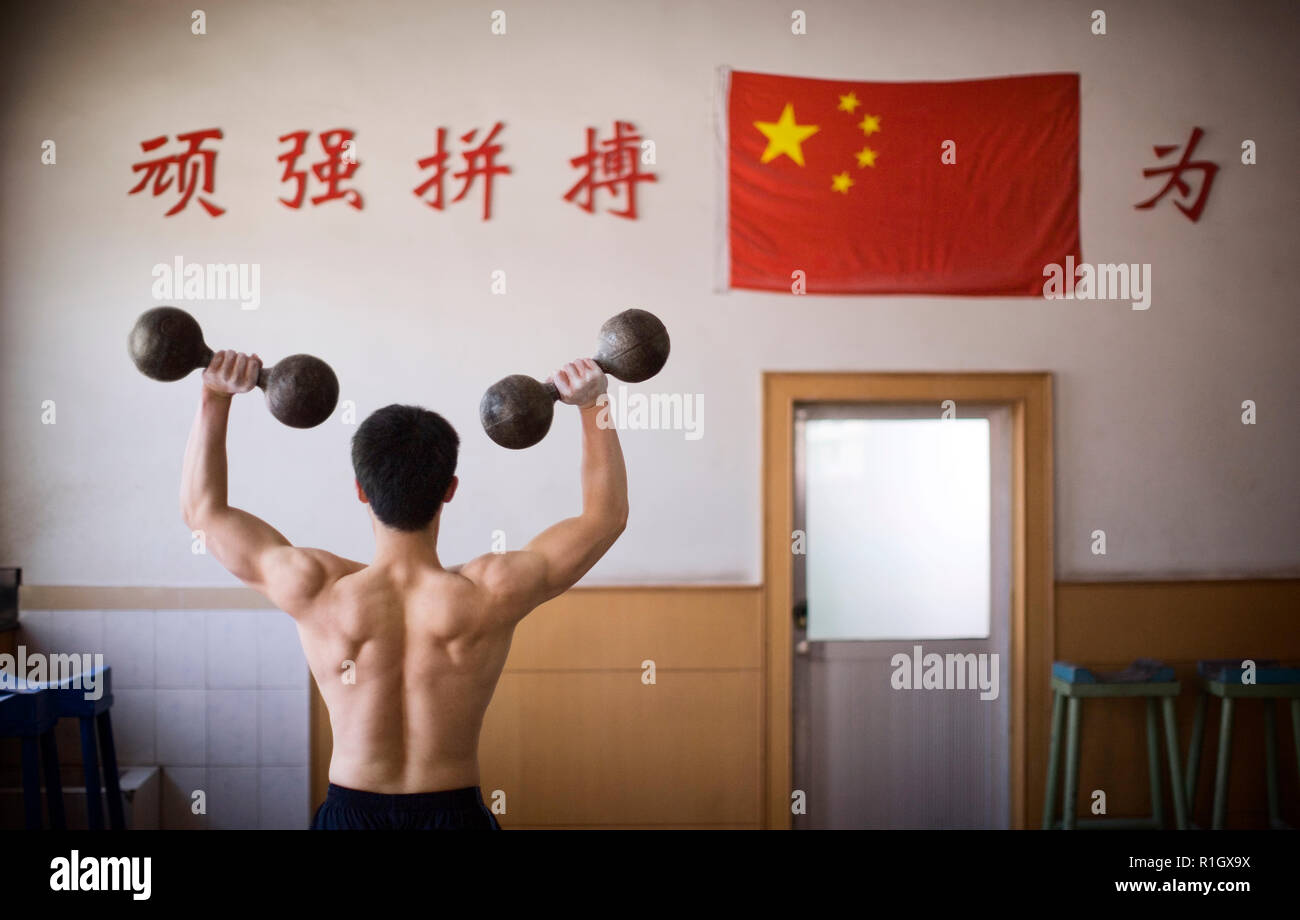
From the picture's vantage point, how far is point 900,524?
4117 mm

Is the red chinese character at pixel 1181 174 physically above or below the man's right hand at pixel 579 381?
above

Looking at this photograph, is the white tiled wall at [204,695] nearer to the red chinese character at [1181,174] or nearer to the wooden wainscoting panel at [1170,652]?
the wooden wainscoting panel at [1170,652]

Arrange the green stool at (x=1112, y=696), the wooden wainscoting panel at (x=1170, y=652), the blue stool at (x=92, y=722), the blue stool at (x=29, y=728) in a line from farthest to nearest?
the wooden wainscoting panel at (x=1170, y=652)
the green stool at (x=1112, y=696)
the blue stool at (x=92, y=722)
the blue stool at (x=29, y=728)

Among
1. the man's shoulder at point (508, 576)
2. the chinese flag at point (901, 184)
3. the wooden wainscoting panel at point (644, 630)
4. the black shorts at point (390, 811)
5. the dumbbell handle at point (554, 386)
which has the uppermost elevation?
the chinese flag at point (901, 184)

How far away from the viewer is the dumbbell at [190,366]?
7.04ft

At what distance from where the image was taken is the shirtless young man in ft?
7.11

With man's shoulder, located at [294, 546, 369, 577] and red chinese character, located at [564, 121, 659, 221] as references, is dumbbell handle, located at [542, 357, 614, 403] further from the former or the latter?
red chinese character, located at [564, 121, 659, 221]

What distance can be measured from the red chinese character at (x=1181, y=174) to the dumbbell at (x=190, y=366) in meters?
3.45

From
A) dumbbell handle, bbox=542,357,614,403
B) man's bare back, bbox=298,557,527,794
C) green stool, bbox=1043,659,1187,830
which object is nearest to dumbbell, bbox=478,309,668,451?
dumbbell handle, bbox=542,357,614,403

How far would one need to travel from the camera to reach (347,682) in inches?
85.4

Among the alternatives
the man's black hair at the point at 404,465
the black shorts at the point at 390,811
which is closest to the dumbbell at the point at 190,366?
the man's black hair at the point at 404,465
